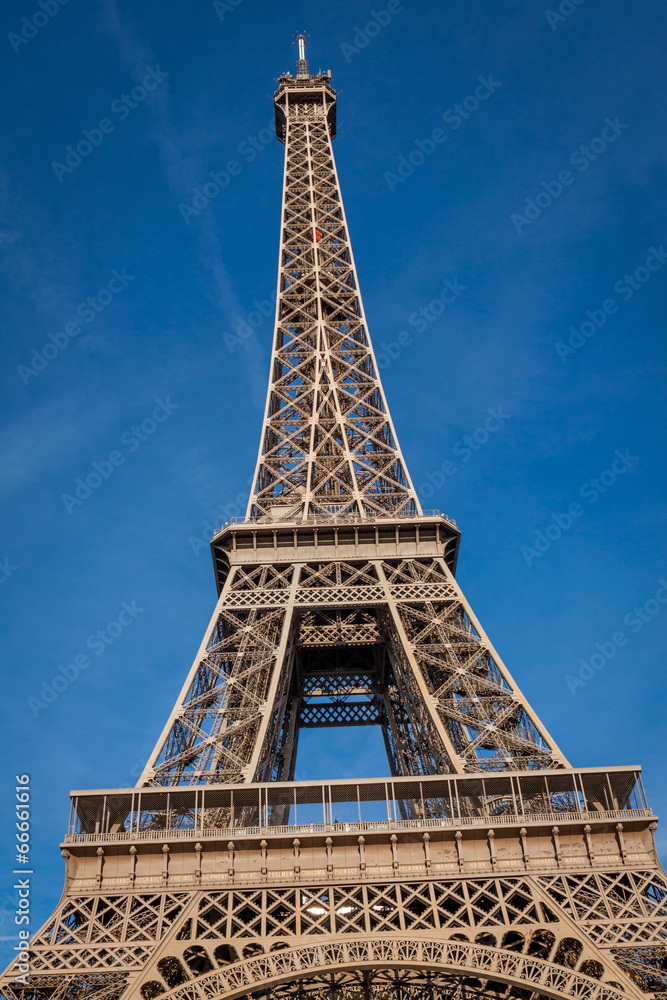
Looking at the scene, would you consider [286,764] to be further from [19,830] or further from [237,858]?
[19,830]

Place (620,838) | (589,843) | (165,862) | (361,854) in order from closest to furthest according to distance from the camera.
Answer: (165,862)
(361,854)
(589,843)
(620,838)

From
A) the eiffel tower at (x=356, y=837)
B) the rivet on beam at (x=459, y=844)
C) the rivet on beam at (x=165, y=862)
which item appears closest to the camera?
the eiffel tower at (x=356, y=837)

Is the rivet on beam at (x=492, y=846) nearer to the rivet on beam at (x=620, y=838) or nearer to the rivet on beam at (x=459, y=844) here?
the rivet on beam at (x=459, y=844)

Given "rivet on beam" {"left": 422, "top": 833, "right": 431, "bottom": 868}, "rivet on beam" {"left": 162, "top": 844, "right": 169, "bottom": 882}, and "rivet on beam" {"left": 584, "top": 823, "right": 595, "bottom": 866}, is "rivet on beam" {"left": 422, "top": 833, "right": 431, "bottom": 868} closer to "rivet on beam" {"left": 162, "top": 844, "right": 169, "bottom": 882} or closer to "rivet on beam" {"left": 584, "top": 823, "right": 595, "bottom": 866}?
"rivet on beam" {"left": 584, "top": 823, "right": 595, "bottom": 866}

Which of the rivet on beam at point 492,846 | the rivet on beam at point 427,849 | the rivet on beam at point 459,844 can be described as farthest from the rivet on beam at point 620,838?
the rivet on beam at point 427,849

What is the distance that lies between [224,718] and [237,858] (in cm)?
714

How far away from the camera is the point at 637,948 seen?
28.8 m

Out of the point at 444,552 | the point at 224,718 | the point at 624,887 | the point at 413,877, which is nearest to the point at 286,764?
the point at 224,718

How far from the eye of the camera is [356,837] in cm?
3222

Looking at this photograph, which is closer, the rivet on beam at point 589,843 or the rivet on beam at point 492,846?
the rivet on beam at point 492,846

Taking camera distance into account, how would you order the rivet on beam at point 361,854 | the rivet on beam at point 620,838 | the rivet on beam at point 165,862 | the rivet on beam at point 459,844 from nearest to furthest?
1. the rivet on beam at point 165,862
2. the rivet on beam at point 361,854
3. the rivet on beam at point 459,844
4. the rivet on beam at point 620,838

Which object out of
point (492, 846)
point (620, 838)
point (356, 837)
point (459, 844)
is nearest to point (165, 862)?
point (356, 837)

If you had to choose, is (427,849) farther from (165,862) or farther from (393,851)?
(165,862)

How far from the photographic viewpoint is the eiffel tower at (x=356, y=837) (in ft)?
94.5
